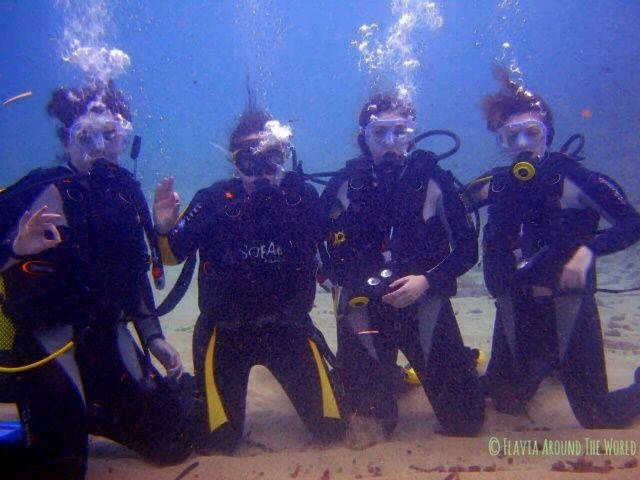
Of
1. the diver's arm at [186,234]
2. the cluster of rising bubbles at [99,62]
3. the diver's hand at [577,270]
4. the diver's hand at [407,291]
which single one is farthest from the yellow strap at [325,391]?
the cluster of rising bubbles at [99,62]

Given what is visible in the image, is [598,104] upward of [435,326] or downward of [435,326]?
upward

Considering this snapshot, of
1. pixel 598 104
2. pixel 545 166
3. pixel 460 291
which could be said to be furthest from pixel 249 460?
pixel 598 104

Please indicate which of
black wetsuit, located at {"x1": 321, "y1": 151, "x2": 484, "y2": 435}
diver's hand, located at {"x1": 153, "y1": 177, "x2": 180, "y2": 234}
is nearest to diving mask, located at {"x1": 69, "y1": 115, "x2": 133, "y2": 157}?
diver's hand, located at {"x1": 153, "y1": 177, "x2": 180, "y2": 234}

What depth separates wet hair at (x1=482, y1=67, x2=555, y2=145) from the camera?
469 cm

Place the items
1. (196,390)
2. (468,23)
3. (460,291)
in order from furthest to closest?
(468,23), (460,291), (196,390)

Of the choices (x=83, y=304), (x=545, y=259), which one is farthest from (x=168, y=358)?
(x=545, y=259)

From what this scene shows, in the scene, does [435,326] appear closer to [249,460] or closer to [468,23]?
[249,460]

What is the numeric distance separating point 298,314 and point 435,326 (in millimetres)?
1337

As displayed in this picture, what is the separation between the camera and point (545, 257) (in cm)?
417

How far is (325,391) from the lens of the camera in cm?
404

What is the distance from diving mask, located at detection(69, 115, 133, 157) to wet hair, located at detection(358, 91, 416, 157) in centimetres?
243

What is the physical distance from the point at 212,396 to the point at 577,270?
3403mm

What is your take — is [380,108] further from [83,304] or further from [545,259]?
[83,304]

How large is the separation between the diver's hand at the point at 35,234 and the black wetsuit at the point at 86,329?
10.1 inches
